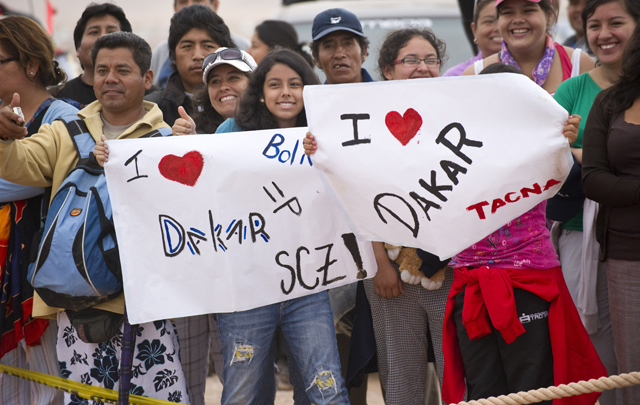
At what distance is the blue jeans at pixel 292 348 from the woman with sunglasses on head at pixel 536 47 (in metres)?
1.70

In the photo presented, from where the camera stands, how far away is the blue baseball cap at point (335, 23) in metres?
3.78

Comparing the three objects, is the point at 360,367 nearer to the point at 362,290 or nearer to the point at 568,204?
the point at 362,290

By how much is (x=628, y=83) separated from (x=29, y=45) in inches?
108

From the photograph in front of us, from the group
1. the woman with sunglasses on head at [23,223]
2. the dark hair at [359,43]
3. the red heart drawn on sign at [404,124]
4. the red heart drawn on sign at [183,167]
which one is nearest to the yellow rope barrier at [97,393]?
the woman with sunglasses on head at [23,223]

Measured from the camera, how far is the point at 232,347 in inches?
110

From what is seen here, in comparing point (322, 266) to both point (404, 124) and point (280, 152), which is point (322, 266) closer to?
point (280, 152)

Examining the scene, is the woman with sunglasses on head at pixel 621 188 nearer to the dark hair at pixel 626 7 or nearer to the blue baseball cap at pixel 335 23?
the dark hair at pixel 626 7

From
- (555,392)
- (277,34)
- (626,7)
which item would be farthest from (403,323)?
(277,34)

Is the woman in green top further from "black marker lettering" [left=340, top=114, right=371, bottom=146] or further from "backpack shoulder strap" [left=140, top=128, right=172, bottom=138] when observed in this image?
"backpack shoulder strap" [left=140, top=128, right=172, bottom=138]

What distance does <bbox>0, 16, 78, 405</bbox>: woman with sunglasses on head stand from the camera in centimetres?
318

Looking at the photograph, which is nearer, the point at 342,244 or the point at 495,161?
the point at 495,161

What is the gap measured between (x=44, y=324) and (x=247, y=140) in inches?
54.4

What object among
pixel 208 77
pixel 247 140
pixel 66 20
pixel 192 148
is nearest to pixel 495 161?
pixel 247 140

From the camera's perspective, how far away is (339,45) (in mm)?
3809
